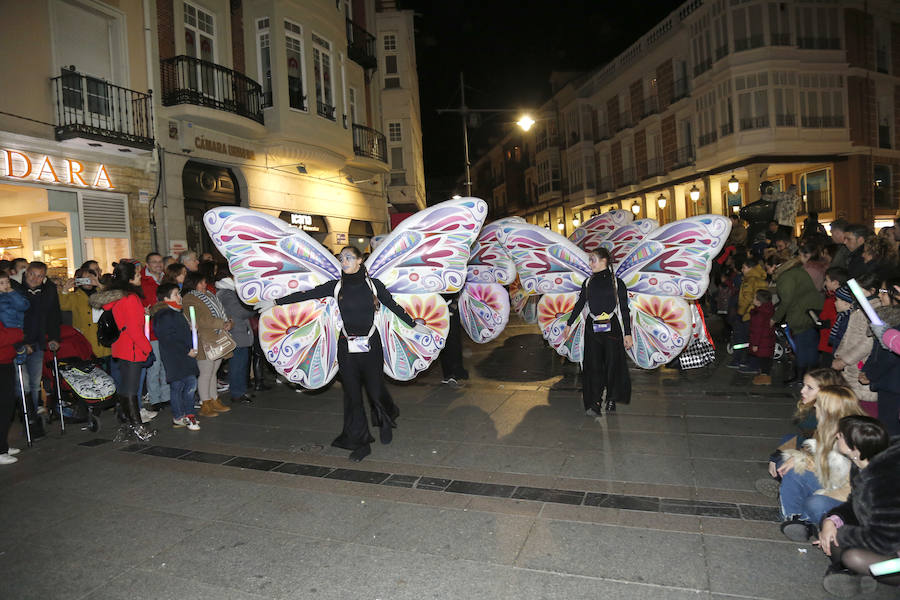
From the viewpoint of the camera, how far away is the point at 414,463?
534 centimetres

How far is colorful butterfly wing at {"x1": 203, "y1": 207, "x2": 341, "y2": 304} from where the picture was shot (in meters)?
5.48

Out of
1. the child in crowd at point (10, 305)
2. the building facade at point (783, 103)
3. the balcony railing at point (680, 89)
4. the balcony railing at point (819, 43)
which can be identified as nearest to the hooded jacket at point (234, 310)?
the child in crowd at point (10, 305)

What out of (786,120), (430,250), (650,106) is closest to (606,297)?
(430,250)

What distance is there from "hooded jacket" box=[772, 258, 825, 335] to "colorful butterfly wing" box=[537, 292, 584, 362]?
8.76 feet

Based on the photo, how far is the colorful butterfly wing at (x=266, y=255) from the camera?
216 inches

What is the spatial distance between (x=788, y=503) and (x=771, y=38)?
25329mm

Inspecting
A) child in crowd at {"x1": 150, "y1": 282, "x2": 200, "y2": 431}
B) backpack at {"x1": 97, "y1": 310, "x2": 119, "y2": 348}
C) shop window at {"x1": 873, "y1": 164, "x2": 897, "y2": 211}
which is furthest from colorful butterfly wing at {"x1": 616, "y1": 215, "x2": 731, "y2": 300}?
shop window at {"x1": 873, "y1": 164, "x2": 897, "y2": 211}

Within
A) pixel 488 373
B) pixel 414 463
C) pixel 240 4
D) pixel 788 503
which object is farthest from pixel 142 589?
pixel 240 4

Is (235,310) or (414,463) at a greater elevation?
(235,310)

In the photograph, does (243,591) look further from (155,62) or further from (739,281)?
(155,62)

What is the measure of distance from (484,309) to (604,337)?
255 cm

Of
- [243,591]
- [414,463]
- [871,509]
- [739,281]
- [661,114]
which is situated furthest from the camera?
[661,114]

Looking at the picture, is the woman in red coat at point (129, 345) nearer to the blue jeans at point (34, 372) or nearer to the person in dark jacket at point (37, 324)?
the person in dark jacket at point (37, 324)

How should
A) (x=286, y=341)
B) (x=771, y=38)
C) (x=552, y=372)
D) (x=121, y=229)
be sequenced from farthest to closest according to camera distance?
(x=771, y=38)
(x=121, y=229)
(x=552, y=372)
(x=286, y=341)
